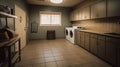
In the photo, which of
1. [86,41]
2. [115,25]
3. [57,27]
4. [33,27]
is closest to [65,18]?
[57,27]

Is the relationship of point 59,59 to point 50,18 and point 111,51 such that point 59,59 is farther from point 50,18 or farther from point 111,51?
point 50,18

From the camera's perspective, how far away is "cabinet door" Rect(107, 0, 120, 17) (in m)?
2.77

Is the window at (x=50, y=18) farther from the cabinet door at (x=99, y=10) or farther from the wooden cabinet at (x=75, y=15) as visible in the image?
the cabinet door at (x=99, y=10)

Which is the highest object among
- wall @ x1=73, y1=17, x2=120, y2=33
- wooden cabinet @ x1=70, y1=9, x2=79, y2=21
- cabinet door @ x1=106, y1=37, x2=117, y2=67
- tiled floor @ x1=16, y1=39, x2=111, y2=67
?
wooden cabinet @ x1=70, y1=9, x2=79, y2=21

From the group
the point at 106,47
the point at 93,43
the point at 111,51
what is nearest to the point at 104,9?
the point at 93,43

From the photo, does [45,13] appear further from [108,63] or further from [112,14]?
[108,63]

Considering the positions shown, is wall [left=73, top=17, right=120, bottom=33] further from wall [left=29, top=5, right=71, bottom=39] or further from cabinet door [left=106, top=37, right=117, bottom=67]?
wall [left=29, top=5, right=71, bottom=39]

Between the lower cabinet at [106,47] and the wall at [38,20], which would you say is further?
the wall at [38,20]

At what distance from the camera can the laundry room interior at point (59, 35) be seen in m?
2.44

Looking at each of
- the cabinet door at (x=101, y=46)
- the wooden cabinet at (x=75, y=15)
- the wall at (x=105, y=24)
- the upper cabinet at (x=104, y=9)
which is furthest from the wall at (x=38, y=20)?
the cabinet door at (x=101, y=46)

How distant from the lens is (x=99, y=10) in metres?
3.69

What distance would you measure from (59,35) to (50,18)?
4.95 ft

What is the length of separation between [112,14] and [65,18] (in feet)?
16.2

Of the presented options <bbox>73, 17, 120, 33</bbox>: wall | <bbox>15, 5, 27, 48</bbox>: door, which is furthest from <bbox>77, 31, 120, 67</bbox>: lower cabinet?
<bbox>15, 5, 27, 48</bbox>: door
